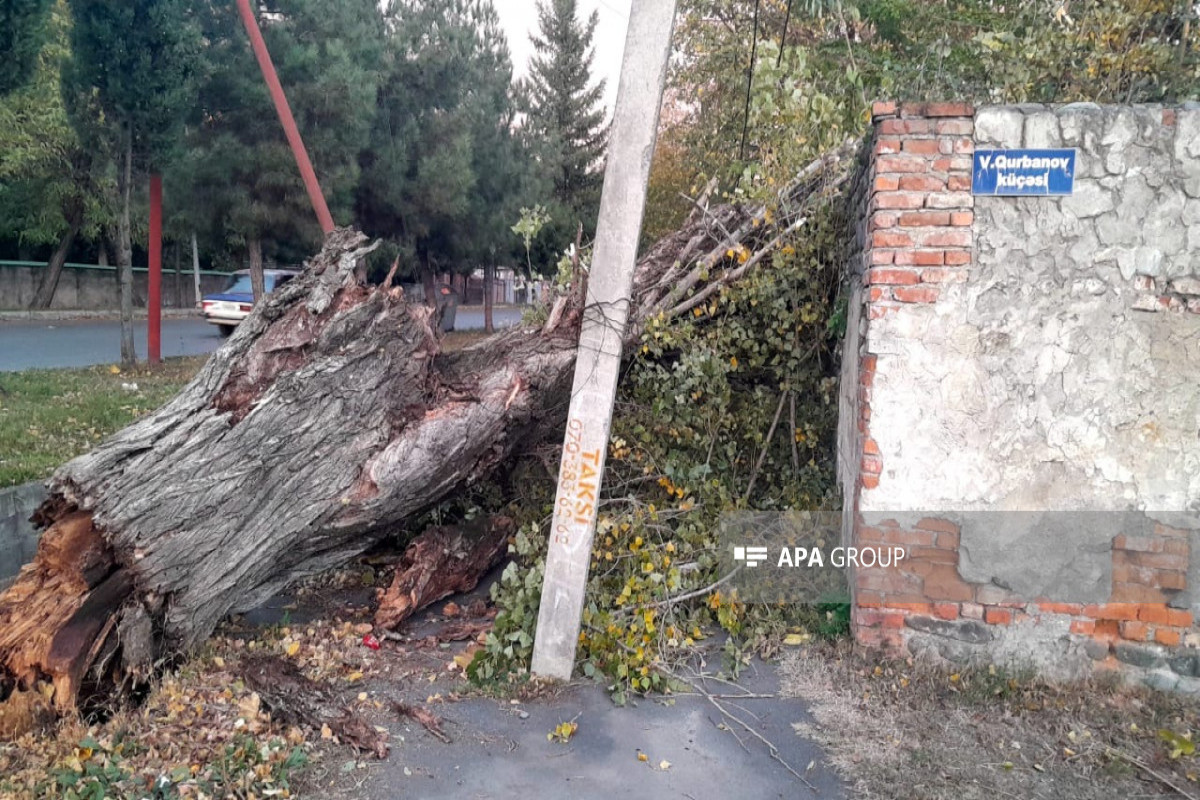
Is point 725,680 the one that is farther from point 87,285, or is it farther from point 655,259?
point 87,285

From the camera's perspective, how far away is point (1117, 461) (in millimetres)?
3963

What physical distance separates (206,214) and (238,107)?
205 centimetres

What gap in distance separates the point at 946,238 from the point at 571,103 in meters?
28.5

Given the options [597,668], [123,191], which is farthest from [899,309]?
[123,191]

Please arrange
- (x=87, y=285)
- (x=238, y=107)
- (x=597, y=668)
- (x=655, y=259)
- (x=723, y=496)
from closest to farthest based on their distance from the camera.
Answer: (x=597, y=668), (x=723, y=496), (x=655, y=259), (x=238, y=107), (x=87, y=285)

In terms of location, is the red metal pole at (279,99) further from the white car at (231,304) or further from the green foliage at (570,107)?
the green foliage at (570,107)

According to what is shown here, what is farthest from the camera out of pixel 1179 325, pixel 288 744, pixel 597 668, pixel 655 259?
pixel 655 259

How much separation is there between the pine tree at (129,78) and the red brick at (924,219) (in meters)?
11.2

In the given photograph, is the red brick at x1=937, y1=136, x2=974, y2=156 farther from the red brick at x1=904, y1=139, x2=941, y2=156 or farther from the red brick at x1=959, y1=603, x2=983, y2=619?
the red brick at x1=959, y1=603, x2=983, y2=619

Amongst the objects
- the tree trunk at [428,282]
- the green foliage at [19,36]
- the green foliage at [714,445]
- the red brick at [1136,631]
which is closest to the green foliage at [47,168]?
the tree trunk at [428,282]

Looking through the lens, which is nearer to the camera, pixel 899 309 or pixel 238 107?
pixel 899 309

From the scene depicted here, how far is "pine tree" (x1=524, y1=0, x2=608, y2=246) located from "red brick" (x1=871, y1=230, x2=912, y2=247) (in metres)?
23.7

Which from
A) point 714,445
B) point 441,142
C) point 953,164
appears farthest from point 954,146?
point 441,142

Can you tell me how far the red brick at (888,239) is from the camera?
159 inches
